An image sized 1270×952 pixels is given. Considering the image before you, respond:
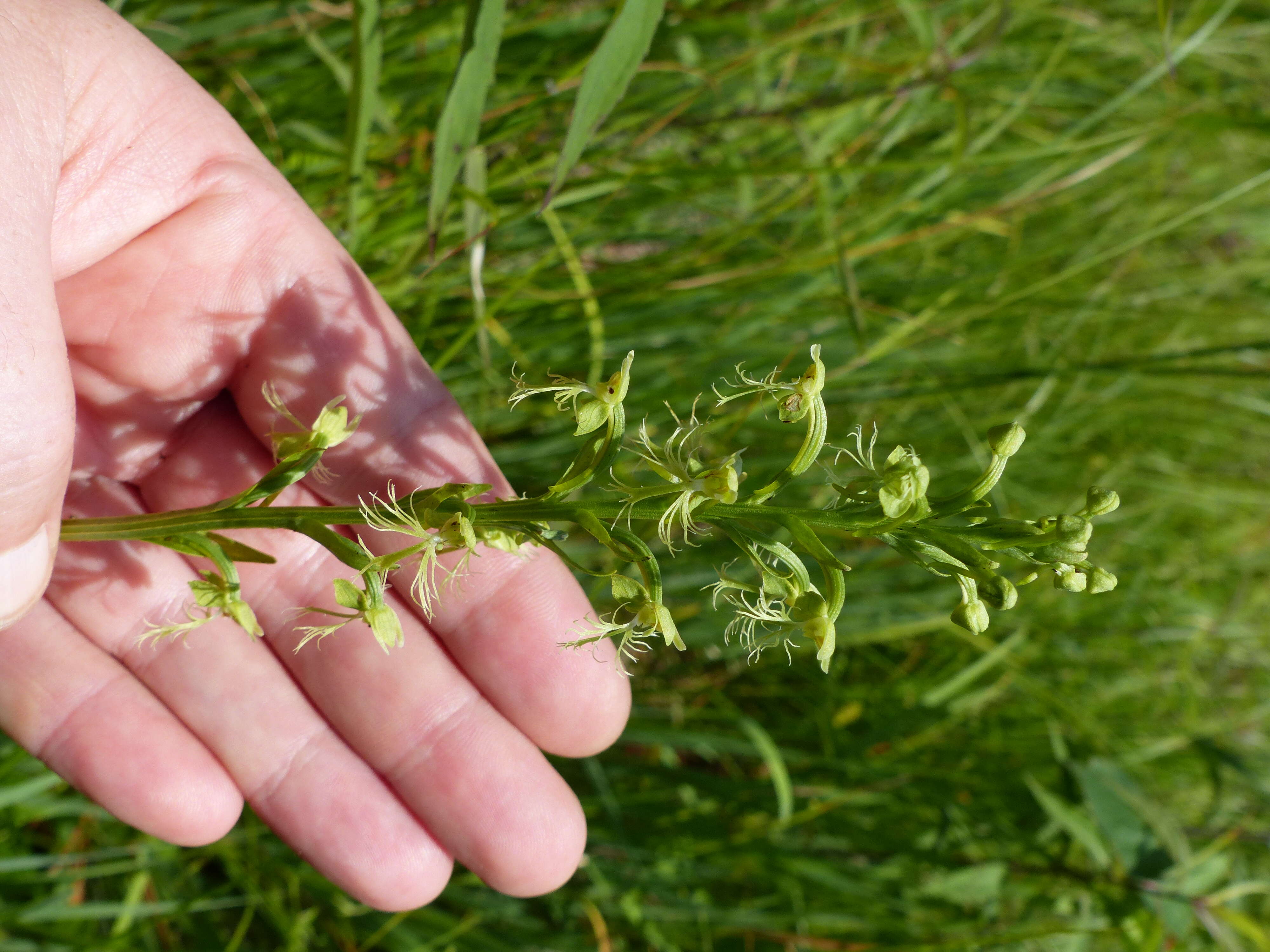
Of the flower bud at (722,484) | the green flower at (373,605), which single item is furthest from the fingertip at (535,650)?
the flower bud at (722,484)

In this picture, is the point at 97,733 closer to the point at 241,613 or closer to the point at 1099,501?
the point at 241,613

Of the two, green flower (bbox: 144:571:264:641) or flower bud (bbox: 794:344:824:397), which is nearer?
flower bud (bbox: 794:344:824:397)

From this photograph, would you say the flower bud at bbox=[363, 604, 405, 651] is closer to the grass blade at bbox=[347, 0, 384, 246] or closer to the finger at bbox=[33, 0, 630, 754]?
the finger at bbox=[33, 0, 630, 754]

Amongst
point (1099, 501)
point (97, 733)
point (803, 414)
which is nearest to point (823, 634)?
point (803, 414)

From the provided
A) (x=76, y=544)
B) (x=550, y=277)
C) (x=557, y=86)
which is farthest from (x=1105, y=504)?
(x=76, y=544)

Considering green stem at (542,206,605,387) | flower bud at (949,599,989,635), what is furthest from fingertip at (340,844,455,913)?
flower bud at (949,599,989,635)

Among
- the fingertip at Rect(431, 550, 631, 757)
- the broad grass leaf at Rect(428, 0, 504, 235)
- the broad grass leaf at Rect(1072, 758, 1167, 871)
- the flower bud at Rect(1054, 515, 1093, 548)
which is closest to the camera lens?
the flower bud at Rect(1054, 515, 1093, 548)

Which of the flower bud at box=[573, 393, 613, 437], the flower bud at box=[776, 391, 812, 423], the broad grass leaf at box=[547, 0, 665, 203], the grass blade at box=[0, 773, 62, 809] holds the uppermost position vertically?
the broad grass leaf at box=[547, 0, 665, 203]

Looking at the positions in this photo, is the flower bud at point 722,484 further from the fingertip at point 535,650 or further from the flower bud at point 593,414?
the fingertip at point 535,650
